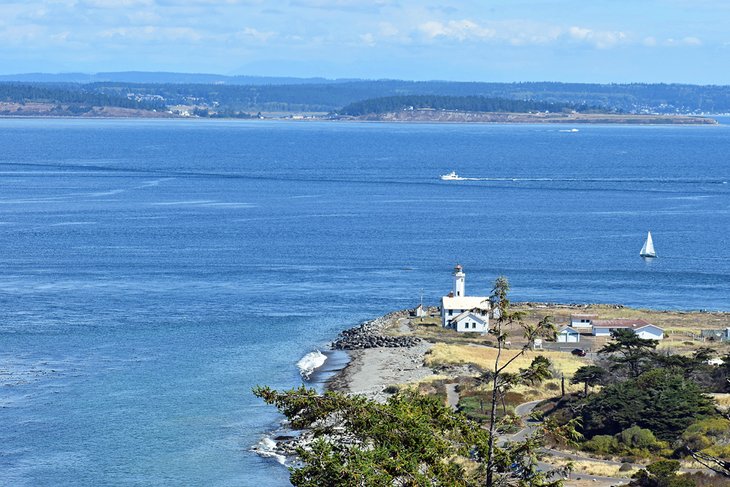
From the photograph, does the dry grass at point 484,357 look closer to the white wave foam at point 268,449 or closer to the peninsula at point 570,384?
the peninsula at point 570,384

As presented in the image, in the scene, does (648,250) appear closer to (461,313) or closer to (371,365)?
(461,313)

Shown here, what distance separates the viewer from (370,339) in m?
57.8

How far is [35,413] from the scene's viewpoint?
145 feet

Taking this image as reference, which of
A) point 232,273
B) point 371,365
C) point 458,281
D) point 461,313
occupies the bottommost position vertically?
point 232,273

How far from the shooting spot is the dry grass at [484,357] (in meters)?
51.4

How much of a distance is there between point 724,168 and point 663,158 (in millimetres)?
19926

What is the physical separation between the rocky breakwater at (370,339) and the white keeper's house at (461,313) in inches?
115

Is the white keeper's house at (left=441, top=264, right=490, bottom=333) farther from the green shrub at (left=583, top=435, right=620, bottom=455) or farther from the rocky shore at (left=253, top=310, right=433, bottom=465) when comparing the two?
the green shrub at (left=583, top=435, right=620, bottom=455)

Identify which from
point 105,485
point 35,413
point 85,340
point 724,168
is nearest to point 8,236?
point 85,340

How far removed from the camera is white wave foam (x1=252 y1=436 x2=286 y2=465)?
129 feet

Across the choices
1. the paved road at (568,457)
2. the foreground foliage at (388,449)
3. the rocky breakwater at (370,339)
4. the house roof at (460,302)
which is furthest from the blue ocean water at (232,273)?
the foreground foliage at (388,449)

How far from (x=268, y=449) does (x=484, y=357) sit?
16.4m

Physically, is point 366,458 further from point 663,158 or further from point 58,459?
point 663,158

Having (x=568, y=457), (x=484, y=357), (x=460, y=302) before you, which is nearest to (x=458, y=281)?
(x=460, y=302)
